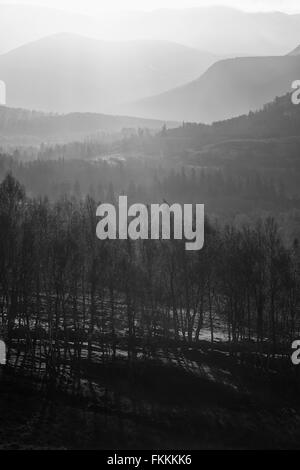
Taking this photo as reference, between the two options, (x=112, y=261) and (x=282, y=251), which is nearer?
(x=112, y=261)

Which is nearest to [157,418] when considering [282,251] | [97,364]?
[97,364]

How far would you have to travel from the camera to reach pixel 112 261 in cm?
6191

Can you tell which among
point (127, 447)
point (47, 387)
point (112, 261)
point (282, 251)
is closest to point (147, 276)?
point (112, 261)

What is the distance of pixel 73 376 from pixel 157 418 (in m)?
10.6

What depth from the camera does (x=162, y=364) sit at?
179 ft

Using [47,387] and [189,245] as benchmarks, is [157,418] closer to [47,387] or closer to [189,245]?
[47,387]

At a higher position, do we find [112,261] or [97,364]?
[112,261]

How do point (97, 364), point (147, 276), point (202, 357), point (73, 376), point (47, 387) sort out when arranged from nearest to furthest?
point (47, 387) < point (73, 376) < point (97, 364) < point (202, 357) < point (147, 276)

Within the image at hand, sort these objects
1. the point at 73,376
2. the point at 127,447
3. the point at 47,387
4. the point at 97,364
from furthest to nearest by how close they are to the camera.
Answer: the point at 97,364 < the point at 73,376 < the point at 47,387 < the point at 127,447

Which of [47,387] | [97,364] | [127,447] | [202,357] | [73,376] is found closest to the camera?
[127,447]

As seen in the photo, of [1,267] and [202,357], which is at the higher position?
[1,267]

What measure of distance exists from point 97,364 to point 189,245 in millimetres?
22047

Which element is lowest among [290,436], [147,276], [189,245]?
[290,436]

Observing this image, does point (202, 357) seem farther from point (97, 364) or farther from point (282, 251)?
point (282, 251)
